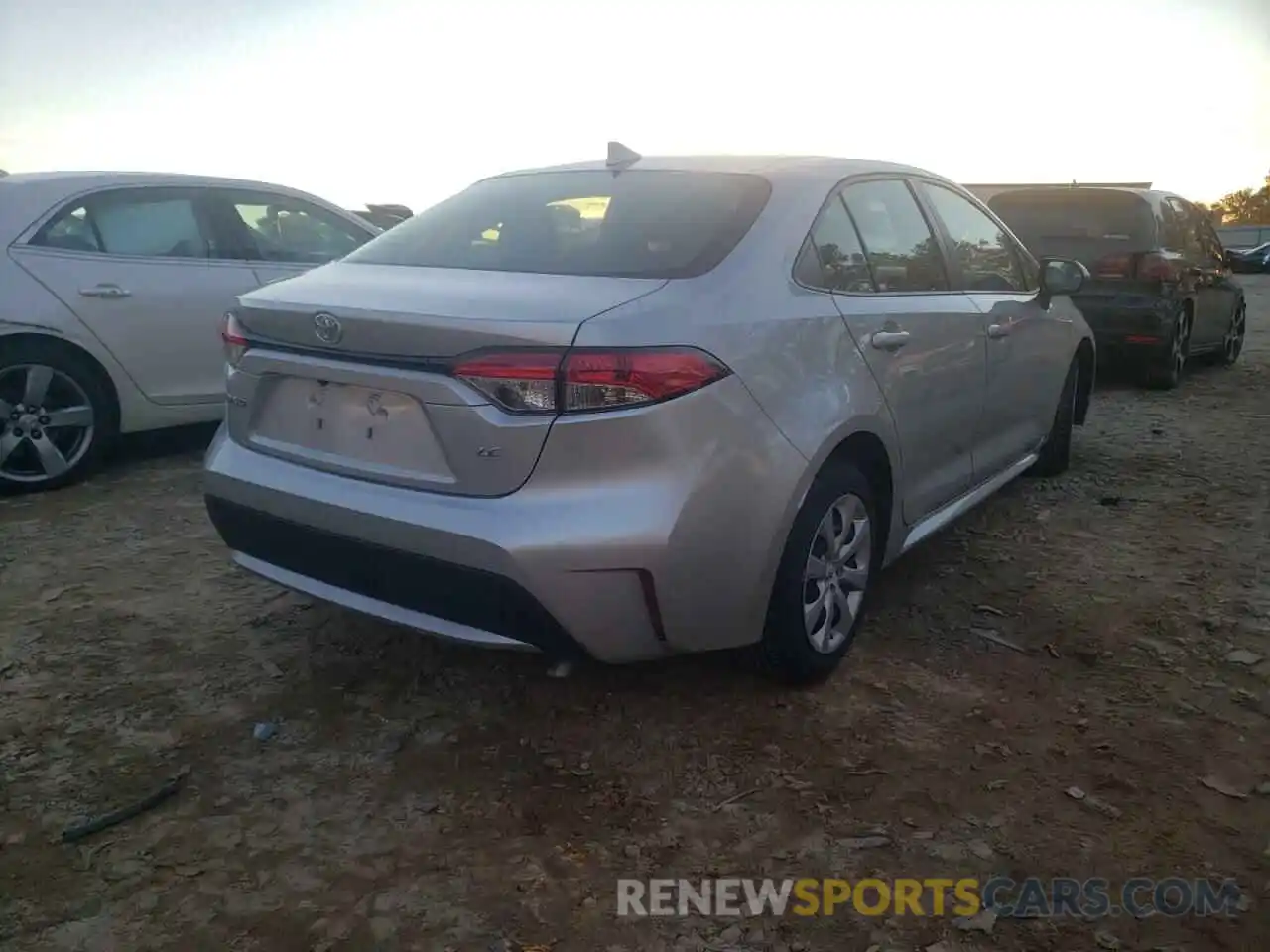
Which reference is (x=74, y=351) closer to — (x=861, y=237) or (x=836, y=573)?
(x=861, y=237)

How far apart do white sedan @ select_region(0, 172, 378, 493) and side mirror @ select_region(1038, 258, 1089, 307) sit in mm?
3775

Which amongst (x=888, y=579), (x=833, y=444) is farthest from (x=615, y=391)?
(x=888, y=579)

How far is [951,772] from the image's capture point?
2.77 m

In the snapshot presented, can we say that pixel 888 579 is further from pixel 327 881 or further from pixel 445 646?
pixel 327 881

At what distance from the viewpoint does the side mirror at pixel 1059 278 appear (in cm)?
480

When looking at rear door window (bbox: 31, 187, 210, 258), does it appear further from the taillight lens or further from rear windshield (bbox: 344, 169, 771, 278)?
the taillight lens

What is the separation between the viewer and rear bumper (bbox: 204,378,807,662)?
8.13 feet

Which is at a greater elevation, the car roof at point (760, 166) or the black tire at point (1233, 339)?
the car roof at point (760, 166)

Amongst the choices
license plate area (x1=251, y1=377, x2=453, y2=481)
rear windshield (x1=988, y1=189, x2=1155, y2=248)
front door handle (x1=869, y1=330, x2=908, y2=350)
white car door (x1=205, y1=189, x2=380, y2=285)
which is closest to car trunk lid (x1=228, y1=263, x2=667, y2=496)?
license plate area (x1=251, y1=377, x2=453, y2=481)

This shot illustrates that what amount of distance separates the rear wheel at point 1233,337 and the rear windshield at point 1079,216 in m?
2.34

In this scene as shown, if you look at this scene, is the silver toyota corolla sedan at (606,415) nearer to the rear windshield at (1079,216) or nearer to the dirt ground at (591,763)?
the dirt ground at (591,763)

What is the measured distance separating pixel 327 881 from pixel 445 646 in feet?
3.88

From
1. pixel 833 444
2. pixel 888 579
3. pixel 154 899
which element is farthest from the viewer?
pixel 888 579

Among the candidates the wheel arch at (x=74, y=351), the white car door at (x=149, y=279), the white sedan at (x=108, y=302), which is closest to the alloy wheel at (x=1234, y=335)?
the white sedan at (x=108, y=302)
